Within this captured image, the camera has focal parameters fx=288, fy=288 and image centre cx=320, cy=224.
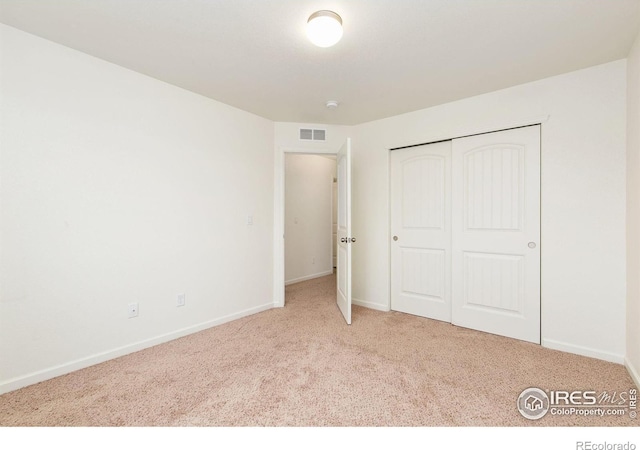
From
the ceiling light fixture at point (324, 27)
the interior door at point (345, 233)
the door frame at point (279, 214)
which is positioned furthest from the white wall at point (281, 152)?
the ceiling light fixture at point (324, 27)

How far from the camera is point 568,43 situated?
76.6 inches

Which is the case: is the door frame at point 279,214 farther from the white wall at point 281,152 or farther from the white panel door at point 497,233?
the white panel door at point 497,233

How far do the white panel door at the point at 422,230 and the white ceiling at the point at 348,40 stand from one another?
77 centimetres

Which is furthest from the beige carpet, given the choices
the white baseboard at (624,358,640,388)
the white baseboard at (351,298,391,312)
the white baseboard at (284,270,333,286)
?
the white baseboard at (284,270,333,286)

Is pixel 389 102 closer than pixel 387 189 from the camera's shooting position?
Yes

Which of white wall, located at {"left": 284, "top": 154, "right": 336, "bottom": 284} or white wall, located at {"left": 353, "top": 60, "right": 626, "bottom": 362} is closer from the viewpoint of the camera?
white wall, located at {"left": 353, "top": 60, "right": 626, "bottom": 362}

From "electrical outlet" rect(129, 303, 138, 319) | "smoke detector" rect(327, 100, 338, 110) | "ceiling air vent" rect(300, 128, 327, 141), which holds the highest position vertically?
"smoke detector" rect(327, 100, 338, 110)

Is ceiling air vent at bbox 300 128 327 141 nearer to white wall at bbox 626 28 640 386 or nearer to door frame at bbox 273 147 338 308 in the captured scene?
door frame at bbox 273 147 338 308

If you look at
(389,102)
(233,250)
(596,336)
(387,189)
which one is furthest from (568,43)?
(233,250)

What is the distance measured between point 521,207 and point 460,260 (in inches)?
29.0

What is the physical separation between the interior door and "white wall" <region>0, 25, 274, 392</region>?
114cm

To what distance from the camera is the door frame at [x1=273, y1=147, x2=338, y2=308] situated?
3561 millimetres
